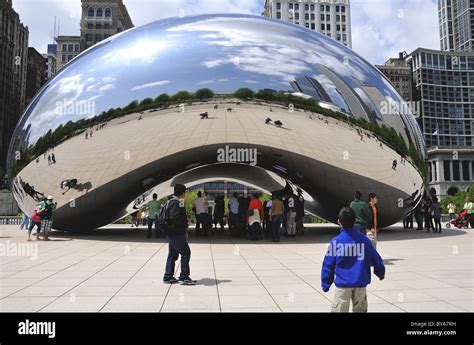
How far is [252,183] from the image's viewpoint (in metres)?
17.1

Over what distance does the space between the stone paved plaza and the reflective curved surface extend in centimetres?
230

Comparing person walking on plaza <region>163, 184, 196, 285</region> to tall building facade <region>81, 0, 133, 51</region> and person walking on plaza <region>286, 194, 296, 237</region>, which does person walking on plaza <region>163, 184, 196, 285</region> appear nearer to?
person walking on plaza <region>286, 194, 296, 237</region>

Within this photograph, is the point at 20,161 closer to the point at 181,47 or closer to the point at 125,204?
the point at 125,204

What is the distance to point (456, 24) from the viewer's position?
162m

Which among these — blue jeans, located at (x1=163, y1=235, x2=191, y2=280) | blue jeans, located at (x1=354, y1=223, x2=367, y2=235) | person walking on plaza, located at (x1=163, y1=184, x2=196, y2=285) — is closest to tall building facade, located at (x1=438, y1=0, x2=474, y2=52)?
blue jeans, located at (x1=354, y1=223, x2=367, y2=235)

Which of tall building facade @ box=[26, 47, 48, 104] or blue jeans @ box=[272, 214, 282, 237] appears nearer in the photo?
blue jeans @ box=[272, 214, 282, 237]

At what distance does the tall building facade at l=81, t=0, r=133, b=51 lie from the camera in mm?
107562

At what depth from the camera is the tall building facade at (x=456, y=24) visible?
154 meters

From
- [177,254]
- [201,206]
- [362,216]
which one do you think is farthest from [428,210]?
[177,254]

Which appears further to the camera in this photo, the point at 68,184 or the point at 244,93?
the point at 68,184

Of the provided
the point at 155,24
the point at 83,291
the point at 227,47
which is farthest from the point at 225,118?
the point at 83,291

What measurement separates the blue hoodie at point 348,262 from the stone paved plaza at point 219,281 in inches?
43.2

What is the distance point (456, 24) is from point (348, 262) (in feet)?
617

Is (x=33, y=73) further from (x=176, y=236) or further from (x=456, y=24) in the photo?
(x=456, y=24)
